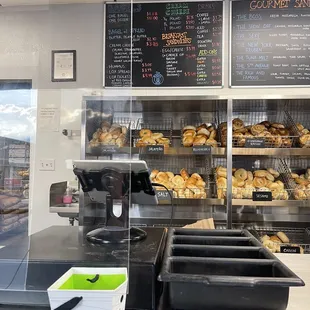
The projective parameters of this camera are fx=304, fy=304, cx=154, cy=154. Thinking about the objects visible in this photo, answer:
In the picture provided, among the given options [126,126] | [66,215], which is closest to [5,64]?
[126,126]

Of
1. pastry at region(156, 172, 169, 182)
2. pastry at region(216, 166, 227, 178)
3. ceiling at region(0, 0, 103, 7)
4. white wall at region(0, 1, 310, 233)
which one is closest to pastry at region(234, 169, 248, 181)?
pastry at region(216, 166, 227, 178)

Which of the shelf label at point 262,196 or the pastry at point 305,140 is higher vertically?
the pastry at point 305,140

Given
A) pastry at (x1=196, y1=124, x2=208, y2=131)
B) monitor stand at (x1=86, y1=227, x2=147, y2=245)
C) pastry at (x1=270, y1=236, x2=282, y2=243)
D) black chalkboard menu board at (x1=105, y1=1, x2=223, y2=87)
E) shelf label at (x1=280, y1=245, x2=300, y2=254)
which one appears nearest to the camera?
monitor stand at (x1=86, y1=227, x2=147, y2=245)

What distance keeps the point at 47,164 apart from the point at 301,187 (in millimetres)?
2129

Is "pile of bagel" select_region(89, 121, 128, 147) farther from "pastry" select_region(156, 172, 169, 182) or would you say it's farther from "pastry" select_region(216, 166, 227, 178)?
"pastry" select_region(216, 166, 227, 178)

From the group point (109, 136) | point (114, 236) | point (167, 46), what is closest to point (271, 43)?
point (167, 46)

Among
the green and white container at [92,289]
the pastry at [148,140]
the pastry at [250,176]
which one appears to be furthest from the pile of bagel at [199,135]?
the green and white container at [92,289]

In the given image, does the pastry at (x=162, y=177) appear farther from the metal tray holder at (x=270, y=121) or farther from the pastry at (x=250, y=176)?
the pastry at (x=250, y=176)

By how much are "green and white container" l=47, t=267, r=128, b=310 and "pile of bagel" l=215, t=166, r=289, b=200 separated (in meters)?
1.67

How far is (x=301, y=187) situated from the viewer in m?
2.23

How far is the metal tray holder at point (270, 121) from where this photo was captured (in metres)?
2.27

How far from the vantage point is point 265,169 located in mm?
2545

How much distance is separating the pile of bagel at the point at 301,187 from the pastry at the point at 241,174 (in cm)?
36

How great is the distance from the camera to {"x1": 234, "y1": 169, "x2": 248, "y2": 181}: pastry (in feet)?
7.63
